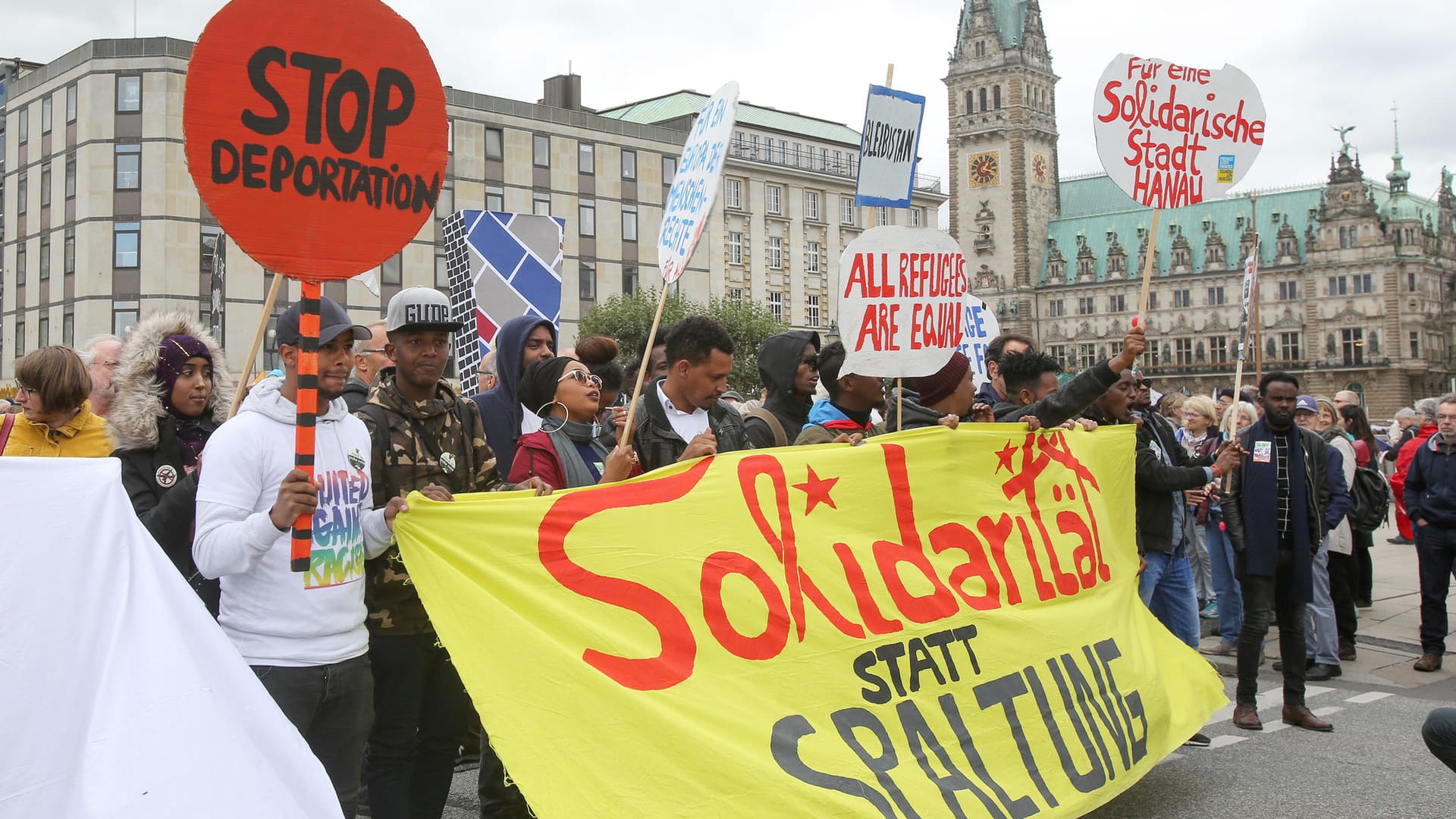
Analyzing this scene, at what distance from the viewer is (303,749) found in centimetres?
296

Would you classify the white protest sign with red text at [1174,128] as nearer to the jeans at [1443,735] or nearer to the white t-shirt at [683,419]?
the white t-shirt at [683,419]

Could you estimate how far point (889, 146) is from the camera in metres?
6.12

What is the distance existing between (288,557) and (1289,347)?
378 ft

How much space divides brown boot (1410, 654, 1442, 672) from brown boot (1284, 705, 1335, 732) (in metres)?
2.51

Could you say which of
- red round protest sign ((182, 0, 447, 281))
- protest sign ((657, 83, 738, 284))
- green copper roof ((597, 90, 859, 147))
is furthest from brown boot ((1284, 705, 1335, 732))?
green copper roof ((597, 90, 859, 147))

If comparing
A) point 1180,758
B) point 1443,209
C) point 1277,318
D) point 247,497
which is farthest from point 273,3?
point 1443,209

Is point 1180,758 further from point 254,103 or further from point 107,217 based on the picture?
point 107,217

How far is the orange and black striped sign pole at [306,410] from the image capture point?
3297 mm

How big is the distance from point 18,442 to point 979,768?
12.4 feet

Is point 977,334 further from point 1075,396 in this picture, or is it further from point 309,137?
point 309,137

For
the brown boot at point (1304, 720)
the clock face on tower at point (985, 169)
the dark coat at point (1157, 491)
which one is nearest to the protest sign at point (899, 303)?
the dark coat at point (1157, 491)

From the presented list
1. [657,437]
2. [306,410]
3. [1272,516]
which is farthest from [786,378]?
[1272,516]

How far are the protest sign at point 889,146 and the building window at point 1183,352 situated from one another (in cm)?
11417

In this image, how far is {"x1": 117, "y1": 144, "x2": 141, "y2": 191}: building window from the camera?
45469mm
